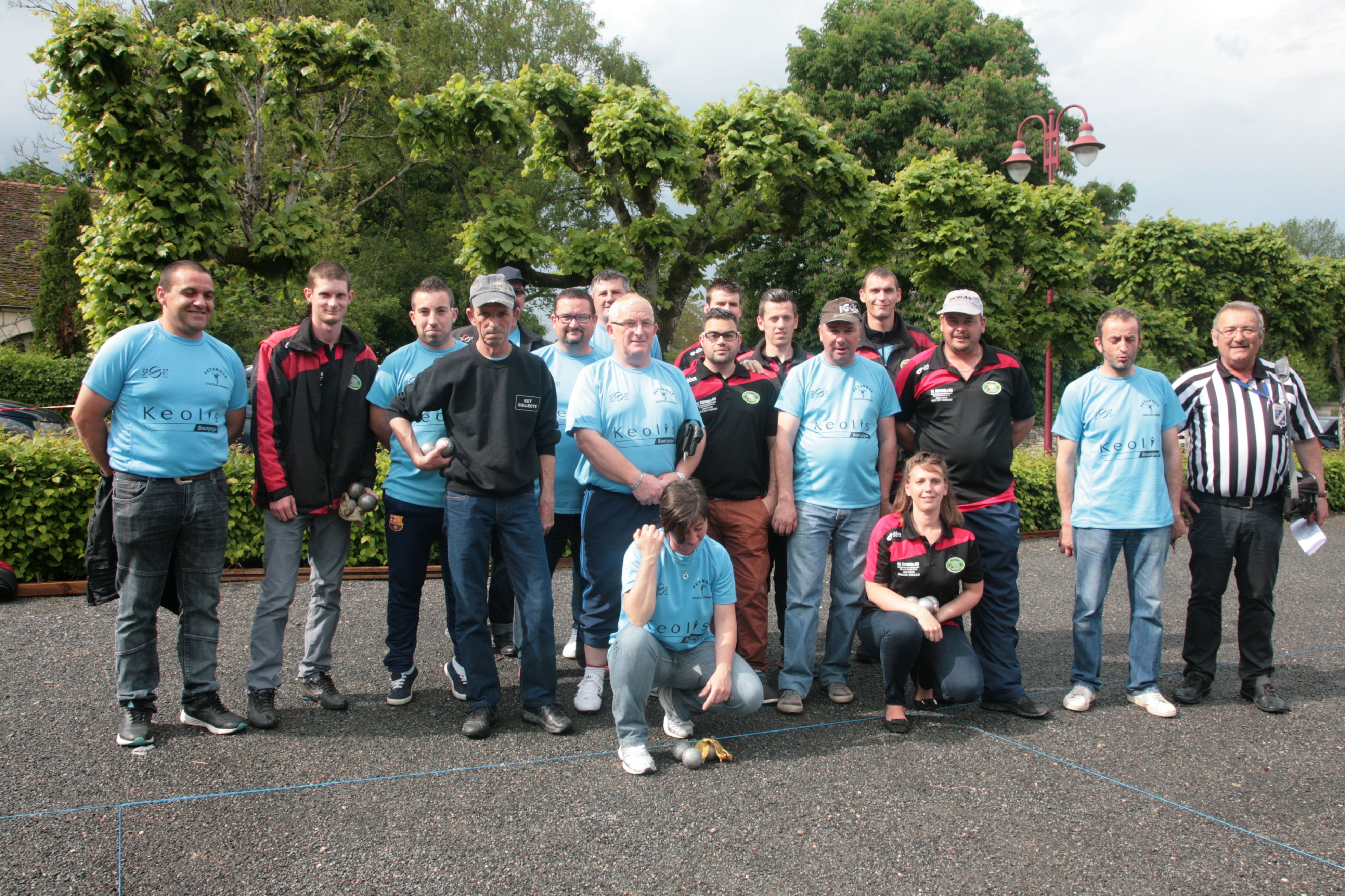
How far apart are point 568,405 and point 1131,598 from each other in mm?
2954

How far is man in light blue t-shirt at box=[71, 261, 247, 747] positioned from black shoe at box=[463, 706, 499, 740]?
0.99 meters

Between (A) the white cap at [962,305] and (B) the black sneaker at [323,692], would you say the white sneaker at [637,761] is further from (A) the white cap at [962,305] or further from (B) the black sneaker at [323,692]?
(A) the white cap at [962,305]

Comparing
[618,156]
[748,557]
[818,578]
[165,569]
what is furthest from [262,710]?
[618,156]

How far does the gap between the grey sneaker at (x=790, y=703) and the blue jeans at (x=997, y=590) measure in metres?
0.90

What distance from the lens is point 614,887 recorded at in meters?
2.63

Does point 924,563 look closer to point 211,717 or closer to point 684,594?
point 684,594

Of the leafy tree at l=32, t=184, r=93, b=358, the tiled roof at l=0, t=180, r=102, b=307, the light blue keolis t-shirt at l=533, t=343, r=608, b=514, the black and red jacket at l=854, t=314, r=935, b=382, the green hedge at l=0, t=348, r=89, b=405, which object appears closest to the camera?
the light blue keolis t-shirt at l=533, t=343, r=608, b=514

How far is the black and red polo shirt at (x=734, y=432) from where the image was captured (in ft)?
14.2

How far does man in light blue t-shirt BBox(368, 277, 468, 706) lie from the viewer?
4176 millimetres

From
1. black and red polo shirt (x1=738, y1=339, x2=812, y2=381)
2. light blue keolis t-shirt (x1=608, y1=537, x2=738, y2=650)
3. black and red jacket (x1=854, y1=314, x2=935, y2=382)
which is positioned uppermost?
black and red jacket (x1=854, y1=314, x2=935, y2=382)

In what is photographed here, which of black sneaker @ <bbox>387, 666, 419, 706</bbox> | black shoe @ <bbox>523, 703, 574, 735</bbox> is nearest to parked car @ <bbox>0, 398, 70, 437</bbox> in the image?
black sneaker @ <bbox>387, 666, 419, 706</bbox>

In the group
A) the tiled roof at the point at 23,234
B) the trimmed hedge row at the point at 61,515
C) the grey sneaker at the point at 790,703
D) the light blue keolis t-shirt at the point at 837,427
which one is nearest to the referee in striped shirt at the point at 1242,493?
the light blue keolis t-shirt at the point at 837,427

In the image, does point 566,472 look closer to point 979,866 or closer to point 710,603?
point 710,603

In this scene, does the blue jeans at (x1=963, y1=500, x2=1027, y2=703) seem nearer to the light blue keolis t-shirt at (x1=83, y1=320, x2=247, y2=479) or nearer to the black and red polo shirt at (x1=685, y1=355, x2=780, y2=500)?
the black and red polo shirt at (x1=685, y1=355, x2=780, y2=500)
